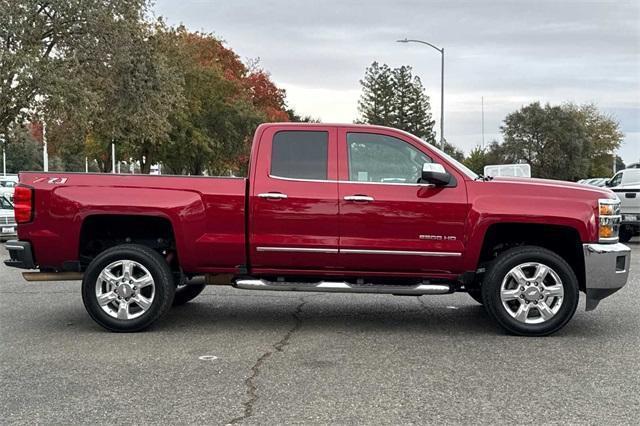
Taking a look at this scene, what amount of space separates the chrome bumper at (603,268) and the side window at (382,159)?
5.66ft

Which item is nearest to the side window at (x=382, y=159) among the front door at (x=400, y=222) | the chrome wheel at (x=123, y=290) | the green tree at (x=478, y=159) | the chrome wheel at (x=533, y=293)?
the front door at (x=400, y=222)

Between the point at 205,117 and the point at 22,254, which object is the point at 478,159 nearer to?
the point at 205,117

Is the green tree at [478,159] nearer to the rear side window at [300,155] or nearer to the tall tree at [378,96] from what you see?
the tall tree at [378,96]

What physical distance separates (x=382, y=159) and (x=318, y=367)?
7.26 feet

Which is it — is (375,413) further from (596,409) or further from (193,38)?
(193,38)

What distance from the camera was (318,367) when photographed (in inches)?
211

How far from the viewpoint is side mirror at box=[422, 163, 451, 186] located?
20.5 ft

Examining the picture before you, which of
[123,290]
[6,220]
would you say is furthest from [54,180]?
[6,220]

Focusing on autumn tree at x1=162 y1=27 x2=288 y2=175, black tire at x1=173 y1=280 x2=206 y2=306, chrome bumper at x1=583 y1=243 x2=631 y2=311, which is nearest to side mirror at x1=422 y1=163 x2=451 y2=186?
chrome bumper at x1=583 y1=243 x2=631 y2=311

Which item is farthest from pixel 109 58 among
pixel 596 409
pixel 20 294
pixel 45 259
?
pixel 596 409

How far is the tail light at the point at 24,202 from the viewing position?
6625mm

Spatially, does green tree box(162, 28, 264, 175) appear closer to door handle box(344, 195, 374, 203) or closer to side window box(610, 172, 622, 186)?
side window box(610, 172, 622, 186)

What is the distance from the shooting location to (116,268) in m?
6.64

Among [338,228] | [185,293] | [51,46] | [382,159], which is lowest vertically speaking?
[185,293]
